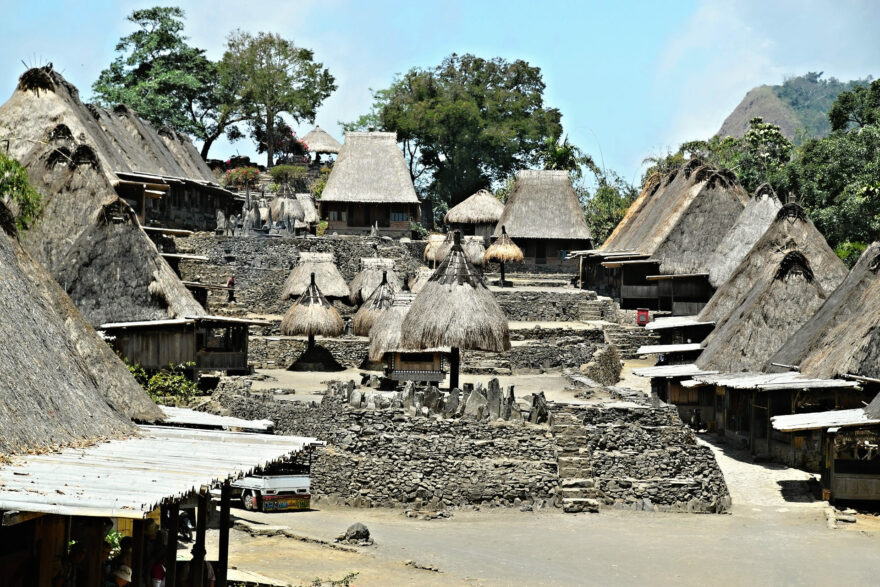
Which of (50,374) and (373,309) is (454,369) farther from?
(50,374)

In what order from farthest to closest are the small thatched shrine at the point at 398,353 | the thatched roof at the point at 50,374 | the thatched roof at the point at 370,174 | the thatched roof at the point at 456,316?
1. the thatched roof at the point at 370,174
2. the small thatched shrine at the point at 398,353
3. the thatched roof at the point at 456,316
4. the thatched roof at the point at 50,374

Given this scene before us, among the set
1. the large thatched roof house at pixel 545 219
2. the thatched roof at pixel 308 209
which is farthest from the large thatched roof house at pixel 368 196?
the large thatched roof house at pixel 545 219

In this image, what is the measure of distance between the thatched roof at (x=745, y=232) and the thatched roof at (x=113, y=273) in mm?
18918

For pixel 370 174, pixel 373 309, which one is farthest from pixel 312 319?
pixel 370 174

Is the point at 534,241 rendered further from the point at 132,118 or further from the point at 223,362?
the point at 223,362

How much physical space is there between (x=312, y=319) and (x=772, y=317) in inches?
550

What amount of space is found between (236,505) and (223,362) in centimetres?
1079

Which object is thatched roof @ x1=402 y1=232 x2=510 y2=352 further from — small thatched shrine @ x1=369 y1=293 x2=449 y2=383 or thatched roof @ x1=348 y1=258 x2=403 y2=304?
thatched roof @ x1=348 y1=258 x2=403 y2=304

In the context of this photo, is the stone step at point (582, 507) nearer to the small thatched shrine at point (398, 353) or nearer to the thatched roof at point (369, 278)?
the small thatched shrine at point (398, 353)

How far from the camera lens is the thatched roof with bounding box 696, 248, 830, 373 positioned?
28.6m

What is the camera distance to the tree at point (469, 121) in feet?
213

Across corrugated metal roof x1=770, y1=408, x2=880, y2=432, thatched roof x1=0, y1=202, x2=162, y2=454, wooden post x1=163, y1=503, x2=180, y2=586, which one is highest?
thatched roof x1=0, y1=202, x2=162, y2=454

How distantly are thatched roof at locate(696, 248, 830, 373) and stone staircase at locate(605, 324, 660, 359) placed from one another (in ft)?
36.3

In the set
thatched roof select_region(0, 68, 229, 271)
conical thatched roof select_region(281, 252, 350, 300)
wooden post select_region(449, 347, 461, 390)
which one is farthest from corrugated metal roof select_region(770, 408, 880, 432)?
conical thatched roof select_region(281, 252, 350, 300)
